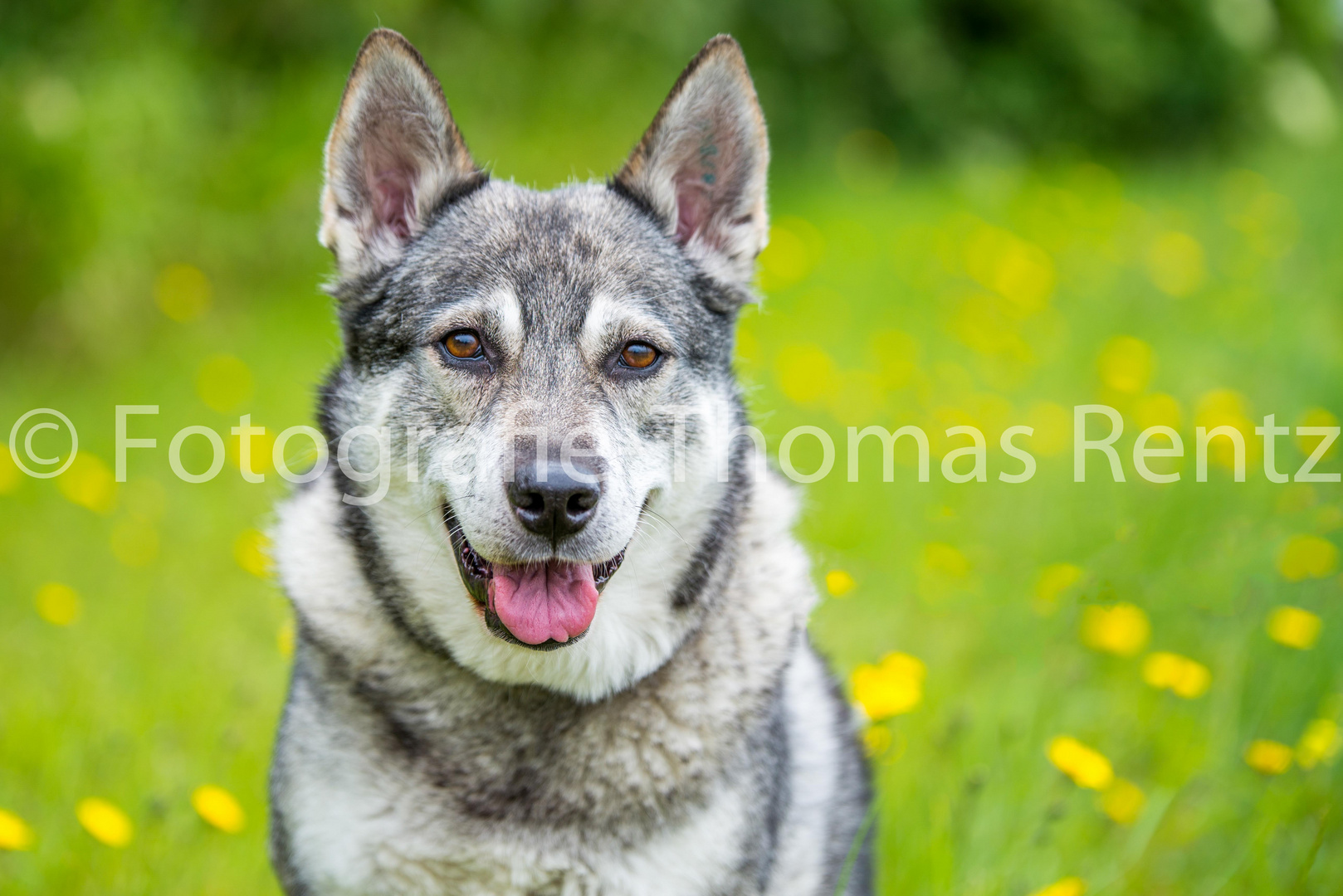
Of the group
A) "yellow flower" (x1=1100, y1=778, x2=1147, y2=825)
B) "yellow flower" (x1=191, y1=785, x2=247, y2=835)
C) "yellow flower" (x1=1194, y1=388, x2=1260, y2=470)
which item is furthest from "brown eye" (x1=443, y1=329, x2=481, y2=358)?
"yellow flower" (x1=1194, y1=388, x2=1260, y2=470)

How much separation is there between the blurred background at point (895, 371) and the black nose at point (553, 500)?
2.79 ft

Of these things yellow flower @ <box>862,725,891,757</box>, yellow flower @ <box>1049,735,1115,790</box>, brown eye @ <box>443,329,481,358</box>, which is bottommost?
yellow flower @ <box>862,725,891,757</box>

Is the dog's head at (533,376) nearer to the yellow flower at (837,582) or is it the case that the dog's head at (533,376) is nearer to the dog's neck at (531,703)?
the dog's neck at (531,703)

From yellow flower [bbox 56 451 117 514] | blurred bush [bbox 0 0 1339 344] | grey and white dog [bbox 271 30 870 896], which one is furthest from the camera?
blurred bush [bbox 0 0 1339 344]

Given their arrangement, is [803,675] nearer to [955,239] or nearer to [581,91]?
[955,239]

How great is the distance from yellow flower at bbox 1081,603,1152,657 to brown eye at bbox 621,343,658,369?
63.3 inches

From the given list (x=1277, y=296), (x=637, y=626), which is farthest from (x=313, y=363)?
(x=1277, y=296)

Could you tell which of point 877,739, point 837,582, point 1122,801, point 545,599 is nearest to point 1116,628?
point 1122,801

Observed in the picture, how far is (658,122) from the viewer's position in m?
2.71

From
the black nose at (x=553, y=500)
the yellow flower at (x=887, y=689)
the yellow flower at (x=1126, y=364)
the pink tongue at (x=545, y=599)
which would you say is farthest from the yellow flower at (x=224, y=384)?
the yellow flower at (x=1126, y=364)

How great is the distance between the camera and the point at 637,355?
262 centimetres

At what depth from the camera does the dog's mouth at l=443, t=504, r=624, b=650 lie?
2330mm

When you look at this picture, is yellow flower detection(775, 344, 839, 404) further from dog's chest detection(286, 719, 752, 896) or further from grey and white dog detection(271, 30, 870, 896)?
dog's chest detection(286, 719, 752, 896)

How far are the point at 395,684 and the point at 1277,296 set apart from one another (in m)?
6.51
